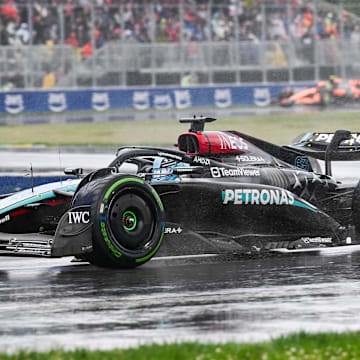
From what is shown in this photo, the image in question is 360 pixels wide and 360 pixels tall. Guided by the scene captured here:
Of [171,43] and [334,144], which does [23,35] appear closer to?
[171,43]

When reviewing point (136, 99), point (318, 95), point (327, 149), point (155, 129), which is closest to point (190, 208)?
point (327, 149)

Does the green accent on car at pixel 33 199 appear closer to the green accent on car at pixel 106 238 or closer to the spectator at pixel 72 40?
the green accent on car at pixel 106 238

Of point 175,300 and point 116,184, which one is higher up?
point 116,184

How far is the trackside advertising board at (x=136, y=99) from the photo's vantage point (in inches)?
1147

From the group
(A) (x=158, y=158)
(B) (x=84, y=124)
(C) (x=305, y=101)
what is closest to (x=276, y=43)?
(C) (x=305, y=101)

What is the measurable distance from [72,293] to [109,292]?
0.89 feet

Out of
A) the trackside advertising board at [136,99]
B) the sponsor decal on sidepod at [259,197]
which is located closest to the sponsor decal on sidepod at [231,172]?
the sponsor decal on sidepod at [259,197]

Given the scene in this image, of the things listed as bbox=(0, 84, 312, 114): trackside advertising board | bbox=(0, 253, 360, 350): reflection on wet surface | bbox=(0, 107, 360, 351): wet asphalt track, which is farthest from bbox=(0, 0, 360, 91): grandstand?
bbox=(0, 253, 360, 350): reflection on wet surface

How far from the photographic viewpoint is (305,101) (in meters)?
31.1

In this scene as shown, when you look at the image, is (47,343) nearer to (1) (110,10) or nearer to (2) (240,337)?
(2) (240,337)

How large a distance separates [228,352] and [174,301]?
5.19 ft

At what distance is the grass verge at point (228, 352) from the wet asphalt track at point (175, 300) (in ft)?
0.77

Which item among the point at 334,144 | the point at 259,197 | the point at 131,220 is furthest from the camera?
the point at 334,144

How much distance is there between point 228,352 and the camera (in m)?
4.27
